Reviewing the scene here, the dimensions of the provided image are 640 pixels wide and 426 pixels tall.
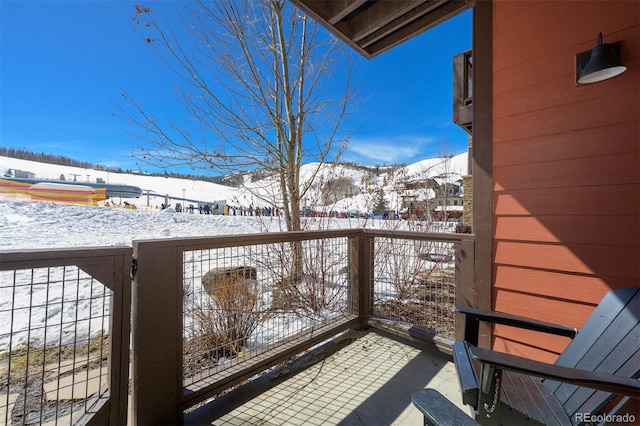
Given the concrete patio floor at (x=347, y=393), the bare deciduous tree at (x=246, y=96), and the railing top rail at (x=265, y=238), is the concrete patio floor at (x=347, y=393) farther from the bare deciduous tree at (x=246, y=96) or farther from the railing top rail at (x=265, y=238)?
the bare deciduous tree at (x=246, y=96)

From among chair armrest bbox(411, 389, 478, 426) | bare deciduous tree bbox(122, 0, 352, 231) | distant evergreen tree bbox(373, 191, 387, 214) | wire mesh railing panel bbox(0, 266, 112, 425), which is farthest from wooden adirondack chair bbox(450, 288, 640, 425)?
bare deciduous tree bbox(122, 0, 352, 231)

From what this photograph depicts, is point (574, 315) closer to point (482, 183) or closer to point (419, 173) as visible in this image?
point (482, 183)

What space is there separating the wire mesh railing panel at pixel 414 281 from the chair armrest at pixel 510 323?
1624 millimetres

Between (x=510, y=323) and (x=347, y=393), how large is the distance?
1.18 m

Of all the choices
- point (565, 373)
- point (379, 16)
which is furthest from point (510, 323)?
point (379, 16)

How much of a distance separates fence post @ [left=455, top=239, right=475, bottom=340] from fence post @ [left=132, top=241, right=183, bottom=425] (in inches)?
81.5

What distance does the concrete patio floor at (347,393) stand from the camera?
1.74 m

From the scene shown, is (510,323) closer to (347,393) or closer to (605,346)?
(605,346)

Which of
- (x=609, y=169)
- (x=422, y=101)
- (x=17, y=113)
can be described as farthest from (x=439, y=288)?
(x=17, y=113)

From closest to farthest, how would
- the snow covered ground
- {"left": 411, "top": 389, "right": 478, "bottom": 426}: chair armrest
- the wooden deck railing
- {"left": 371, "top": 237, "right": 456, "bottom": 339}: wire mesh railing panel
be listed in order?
{"left": 411, "top": 389, "right": 478, "bottom": 426}: chair armrest
the wooden deck railing
{"left": 371, "top": 237, "right": 456, "bottom": 339}: wire mesh railing panel
the snow covered ground

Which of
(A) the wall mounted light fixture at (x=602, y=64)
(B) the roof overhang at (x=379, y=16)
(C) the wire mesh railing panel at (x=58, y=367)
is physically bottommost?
(C) the wire mesh railing panel at (x=58, y=367)

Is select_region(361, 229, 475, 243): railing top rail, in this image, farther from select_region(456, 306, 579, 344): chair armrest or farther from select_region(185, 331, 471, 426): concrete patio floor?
select_region(185, 331, 471, 426): concrete patio floor

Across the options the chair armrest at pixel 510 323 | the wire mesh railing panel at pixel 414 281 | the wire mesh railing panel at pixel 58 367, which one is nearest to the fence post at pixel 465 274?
the chair armrest at pixel 510 323

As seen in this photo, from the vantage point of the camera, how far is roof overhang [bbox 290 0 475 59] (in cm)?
236
